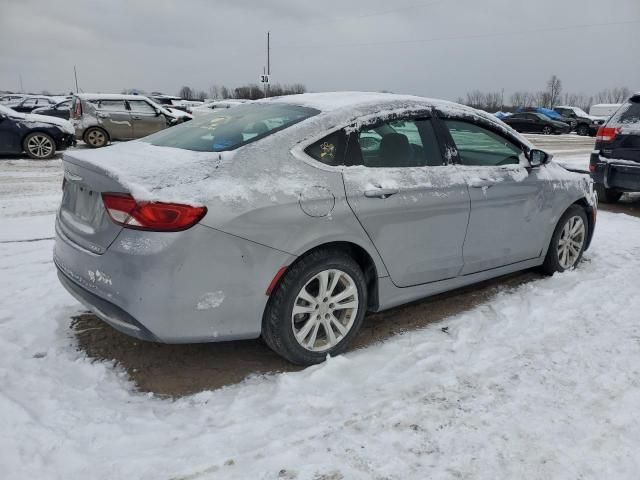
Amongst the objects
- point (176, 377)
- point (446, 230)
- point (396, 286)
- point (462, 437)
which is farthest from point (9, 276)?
point (462, 437)

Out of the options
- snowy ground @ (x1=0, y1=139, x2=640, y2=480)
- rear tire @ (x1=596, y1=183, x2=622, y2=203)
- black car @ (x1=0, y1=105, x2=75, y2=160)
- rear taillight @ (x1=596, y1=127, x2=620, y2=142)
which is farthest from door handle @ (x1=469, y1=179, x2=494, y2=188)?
black car @ (x1=0, y1=105, x2=75, y2=160)

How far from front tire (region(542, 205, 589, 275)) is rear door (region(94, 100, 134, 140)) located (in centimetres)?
1296

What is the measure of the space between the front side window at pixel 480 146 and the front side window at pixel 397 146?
0.25 meters

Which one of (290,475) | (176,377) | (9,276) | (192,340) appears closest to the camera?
(290,475)

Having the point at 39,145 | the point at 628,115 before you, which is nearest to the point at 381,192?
the point at 628,115

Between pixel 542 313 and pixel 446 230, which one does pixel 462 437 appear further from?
pixel 542 313

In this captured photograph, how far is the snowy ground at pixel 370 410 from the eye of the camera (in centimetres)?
234

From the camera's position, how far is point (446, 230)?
12.0ft

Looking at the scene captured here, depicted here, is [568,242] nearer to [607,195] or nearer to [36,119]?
[607,195]

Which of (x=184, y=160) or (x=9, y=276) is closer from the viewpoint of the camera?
(x=184, y=160)

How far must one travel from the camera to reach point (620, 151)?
7539 millimetres

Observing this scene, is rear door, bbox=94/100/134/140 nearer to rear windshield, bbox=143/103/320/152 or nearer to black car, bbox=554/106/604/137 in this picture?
rear windshield, bbox=143/103/320/152

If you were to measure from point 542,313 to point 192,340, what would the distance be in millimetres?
2587

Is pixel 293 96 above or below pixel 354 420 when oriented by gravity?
Answer: above
